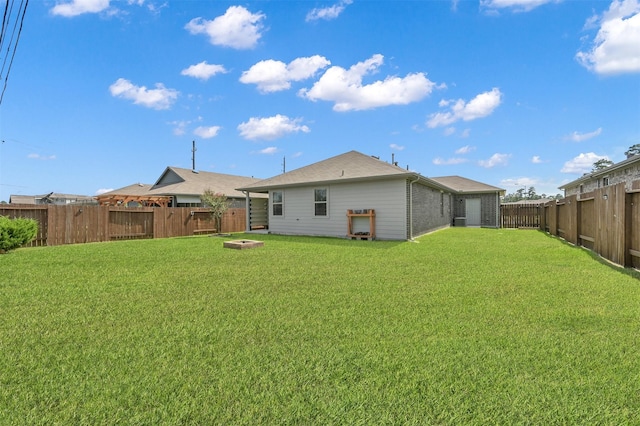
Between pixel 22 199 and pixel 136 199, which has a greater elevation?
pixel 22 199

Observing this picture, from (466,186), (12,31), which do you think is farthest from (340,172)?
(466,186)

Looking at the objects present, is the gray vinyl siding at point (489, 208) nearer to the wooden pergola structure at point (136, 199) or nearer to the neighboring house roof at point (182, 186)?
the neighboring house roof at point (182, 186)

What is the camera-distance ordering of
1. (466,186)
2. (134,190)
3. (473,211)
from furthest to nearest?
(134,190) → (466,186) → (473,211)

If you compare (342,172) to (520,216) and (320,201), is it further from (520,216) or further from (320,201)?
(520,216)

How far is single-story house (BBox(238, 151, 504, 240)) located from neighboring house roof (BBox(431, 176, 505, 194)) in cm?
511

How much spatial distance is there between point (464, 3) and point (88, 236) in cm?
1591

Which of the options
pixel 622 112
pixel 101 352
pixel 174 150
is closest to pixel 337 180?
pixel 101 352

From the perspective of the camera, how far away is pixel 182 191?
72.1ft

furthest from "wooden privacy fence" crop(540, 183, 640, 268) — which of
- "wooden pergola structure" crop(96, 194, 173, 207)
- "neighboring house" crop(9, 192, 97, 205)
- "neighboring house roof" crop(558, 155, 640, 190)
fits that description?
"neighboring house" crop(9, 192, 97, 205)

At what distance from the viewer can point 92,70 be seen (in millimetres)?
13062

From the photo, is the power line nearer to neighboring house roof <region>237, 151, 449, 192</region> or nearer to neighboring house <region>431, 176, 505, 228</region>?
neighboring house roof <region>237, 151, 449, 192</region>

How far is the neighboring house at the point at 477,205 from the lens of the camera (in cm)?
2073

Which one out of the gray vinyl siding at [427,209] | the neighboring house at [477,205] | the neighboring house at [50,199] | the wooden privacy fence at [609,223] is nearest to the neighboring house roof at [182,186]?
the gray vinyl siding at [427,209]

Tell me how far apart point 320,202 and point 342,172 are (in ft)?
5.42
